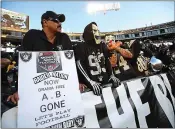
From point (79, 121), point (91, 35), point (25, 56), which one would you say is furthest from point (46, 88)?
point (91, 35)

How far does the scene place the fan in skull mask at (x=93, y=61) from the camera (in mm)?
2766

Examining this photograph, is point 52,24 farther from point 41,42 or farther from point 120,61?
point 120,61

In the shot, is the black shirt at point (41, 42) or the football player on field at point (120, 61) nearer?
the black shirt at point (41, 42)

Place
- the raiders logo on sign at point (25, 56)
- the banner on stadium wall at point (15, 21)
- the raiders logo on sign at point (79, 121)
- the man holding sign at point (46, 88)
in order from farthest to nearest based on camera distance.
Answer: the banner on stadium wall at point (15, 21) < the raiders logo on sign at point (79, 121) < the raiders logo on sign at point (25, 56) < the man holding sign at point (46, 88)

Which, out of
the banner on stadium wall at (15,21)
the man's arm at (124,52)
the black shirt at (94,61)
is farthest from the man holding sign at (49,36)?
the banner on stadium wall at (15,21)

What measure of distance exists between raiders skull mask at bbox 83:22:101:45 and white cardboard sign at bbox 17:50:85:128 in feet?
2.33

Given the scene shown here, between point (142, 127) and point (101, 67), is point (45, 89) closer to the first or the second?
point (101, 67)

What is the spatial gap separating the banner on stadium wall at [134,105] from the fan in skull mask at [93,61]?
163mm

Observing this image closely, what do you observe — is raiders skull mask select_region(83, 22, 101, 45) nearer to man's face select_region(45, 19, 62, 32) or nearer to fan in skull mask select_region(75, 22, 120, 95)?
fan in skull mask select_region(75, 22, 120, 95)

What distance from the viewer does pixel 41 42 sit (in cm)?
262

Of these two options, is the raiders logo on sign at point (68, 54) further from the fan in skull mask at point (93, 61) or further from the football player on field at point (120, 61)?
the football player on field at point (120, 61)

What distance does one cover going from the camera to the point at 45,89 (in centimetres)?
235

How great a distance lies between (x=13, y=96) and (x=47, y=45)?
0.78 meters

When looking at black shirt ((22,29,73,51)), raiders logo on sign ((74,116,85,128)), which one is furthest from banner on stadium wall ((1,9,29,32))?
raiders logo on sign ((74,116,85,128))
